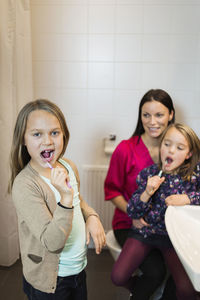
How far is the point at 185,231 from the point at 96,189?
1.01m

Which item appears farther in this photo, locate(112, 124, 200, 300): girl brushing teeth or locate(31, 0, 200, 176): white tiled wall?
locate(31, 0, 200, 176): white tiled wall

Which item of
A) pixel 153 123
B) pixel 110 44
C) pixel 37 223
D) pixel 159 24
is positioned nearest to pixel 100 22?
pixel 110 44

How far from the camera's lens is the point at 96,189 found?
6.31 feet

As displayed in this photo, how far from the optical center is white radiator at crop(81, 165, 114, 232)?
6.20 ft

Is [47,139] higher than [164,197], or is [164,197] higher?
[47,139]

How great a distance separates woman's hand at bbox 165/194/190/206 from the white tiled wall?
83cm

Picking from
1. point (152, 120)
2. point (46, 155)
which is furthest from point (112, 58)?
point (46, 155)

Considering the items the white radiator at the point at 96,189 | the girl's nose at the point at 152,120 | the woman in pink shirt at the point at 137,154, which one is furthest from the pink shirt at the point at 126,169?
the white radiator at the point at 96,189

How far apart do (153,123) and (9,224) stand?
3.63ft

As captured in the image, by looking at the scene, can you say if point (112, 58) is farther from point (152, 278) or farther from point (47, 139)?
point (152, 278)

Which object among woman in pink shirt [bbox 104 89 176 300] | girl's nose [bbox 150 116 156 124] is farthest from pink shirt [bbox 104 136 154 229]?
girl's nose [bbox 150 116 156 124]

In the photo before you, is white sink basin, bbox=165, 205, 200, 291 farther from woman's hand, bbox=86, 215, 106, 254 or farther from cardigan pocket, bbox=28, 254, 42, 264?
cardigan pocket, bbox=28, 254, 42, 264

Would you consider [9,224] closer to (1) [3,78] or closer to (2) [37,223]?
(1) [3,78]

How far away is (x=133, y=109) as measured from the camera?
6.08 ft
